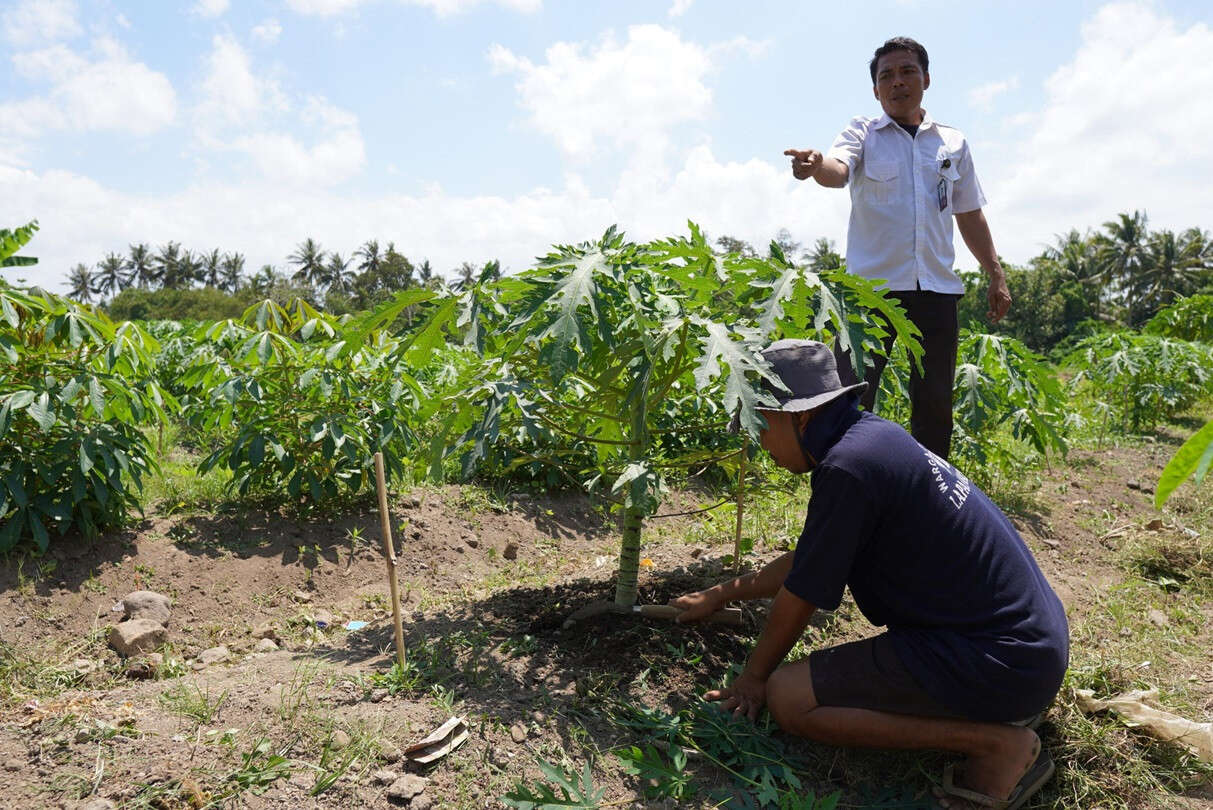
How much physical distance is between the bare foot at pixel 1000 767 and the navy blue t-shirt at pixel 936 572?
0.25 feet

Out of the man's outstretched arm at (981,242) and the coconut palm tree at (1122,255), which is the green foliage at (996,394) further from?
the coconut palm tree at (1122,255)

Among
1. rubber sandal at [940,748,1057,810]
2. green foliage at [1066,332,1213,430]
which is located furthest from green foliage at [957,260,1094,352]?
rubber sandal at [940,748,1057,810]

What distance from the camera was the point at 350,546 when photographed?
420 cm

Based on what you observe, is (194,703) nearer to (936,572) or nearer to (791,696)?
(791,696)

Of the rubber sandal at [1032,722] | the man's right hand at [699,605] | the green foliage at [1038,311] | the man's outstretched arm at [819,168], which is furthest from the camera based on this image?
the green foliage at [1038,311]

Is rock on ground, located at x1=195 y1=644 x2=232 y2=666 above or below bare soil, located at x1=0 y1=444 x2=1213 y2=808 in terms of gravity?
below

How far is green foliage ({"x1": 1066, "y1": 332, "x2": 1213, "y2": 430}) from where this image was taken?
7938mm

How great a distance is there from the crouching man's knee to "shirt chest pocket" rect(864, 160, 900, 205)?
6.75 feet

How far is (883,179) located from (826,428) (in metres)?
1.68

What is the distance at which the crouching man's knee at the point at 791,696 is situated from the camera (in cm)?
226

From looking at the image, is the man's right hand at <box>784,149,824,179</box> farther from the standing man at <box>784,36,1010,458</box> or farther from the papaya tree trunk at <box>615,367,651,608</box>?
the papaya tree trunk at <box>615,367,651,608</box>

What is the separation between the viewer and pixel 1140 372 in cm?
811

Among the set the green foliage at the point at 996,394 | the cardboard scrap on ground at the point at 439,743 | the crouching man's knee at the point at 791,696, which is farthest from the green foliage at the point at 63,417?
the green foliage at the point at 996,394

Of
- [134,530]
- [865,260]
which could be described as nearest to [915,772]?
[865,260]
